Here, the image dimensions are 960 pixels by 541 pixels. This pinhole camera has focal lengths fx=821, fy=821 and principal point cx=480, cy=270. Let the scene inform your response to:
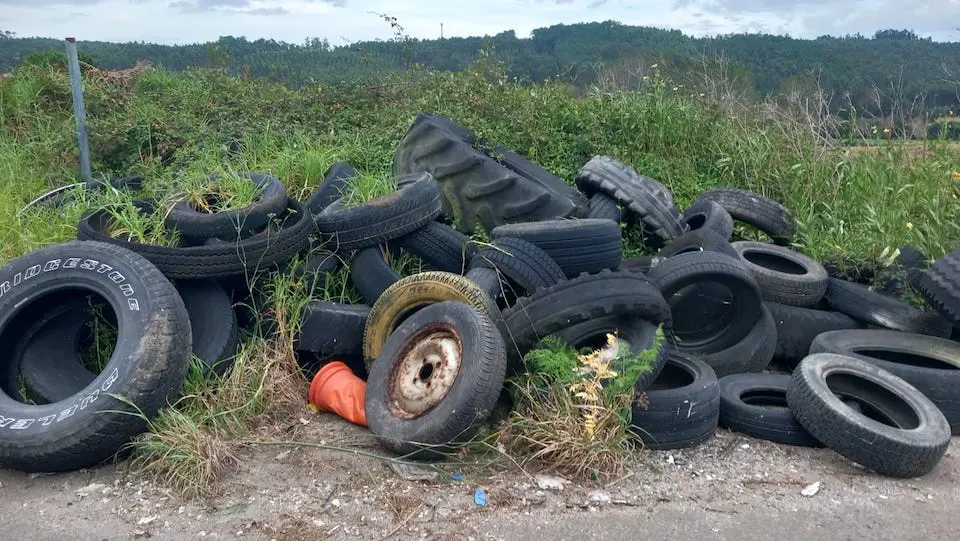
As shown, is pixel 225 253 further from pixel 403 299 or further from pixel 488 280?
pixel 488 280

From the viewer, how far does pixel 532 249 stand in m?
5.33

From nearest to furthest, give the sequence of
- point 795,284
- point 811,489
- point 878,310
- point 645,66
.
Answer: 1. point 811,489
2. point 878,310
3. point 795,284
4. point 645,66

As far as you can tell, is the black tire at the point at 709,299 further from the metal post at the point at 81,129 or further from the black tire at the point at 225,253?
the metal post at the point at 81,129

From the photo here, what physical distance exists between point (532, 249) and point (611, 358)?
1.17 m

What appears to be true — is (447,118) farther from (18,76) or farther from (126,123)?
(18,76)

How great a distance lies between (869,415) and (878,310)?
119 cm

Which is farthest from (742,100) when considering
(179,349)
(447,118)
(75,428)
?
(75,428)

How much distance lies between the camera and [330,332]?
17.4 feet

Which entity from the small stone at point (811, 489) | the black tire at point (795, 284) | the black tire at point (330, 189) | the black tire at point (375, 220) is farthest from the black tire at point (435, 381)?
the black tire at point (795, 284)

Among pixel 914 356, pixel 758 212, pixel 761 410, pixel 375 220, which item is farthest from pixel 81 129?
pixel 914 356

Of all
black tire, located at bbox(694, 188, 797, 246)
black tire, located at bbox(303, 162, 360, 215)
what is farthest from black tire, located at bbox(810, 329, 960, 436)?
black tire, located at bbox(303, 162, 360, 215)

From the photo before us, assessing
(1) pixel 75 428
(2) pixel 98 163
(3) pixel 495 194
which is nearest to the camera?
(1) pixel 75 428

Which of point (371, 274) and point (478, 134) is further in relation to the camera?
point (478, 134)

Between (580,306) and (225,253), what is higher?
(225,253)
